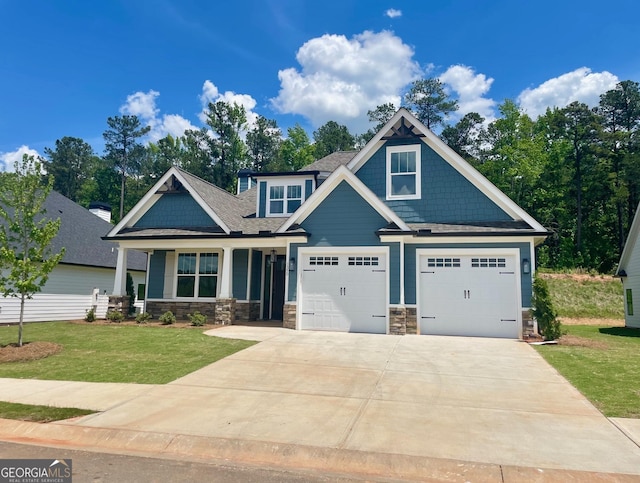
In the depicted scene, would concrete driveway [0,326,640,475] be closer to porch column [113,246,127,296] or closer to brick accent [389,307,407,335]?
brick accent [389,307,407,335]

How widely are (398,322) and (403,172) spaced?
221 inches

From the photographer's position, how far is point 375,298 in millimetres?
14109

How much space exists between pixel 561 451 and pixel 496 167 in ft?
136

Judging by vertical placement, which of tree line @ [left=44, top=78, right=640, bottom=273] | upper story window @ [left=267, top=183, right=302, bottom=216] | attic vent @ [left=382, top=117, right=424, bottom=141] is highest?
tree line @ [left=44, top=78, right=640, bottom=273]

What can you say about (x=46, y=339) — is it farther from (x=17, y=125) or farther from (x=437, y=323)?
(x=17, y=125)

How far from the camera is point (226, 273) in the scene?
16109mm

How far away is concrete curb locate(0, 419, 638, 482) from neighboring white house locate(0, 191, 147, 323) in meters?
14.5

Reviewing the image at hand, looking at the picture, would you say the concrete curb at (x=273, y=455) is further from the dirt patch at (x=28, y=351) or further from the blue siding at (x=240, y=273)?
the blue siding at (x=240, y=273)

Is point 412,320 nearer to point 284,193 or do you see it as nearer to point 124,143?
point 284,193

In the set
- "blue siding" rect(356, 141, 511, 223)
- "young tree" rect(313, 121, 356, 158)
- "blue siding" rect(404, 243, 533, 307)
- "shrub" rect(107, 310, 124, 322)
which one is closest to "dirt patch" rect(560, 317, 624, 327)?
"blue siding" rect(404, 243, 533, 307)

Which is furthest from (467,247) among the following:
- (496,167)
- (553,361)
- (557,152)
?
(557,152)

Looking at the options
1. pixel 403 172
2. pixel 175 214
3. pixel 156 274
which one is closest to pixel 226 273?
pixel 175 214

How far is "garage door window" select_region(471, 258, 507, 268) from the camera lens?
13820 mm

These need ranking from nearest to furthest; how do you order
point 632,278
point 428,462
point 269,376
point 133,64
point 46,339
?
point 428,462
point 269,376
point 46,339
point 133,64
point 632,278
